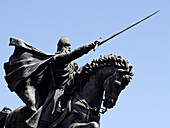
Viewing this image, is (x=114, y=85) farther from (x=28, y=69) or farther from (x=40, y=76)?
(x=28, y=69)

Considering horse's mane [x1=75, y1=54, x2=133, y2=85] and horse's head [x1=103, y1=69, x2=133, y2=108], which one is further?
horse's mane [x1=75, y1=54, x2=133, y2=85]

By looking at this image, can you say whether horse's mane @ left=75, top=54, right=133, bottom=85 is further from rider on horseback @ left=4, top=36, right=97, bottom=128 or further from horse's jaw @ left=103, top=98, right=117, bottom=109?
horse's jaw @ left=103, top=98, right=117, bottom=109

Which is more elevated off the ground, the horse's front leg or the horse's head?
the horse's head

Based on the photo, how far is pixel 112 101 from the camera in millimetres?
14367

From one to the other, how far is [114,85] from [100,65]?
73cm

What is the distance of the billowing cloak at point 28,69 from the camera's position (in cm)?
1530


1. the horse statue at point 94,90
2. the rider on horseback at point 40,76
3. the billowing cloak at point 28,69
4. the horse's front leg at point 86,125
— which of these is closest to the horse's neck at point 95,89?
the horse statue at point 94,90

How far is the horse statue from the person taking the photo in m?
14.4

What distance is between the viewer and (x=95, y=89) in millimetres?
14633

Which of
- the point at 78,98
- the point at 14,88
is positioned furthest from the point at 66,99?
the point at 14,88

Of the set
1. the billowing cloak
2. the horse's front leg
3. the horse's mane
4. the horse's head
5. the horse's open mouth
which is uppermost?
the billowing cloak

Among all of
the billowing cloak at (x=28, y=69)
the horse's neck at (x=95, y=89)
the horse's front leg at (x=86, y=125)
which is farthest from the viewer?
the billowing cloak at (x=28, y=69)

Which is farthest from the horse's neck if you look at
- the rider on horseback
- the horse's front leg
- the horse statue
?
the horse's front leg

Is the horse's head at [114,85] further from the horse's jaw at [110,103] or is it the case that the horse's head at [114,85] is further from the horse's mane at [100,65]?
the horse's mane at [100,65]
